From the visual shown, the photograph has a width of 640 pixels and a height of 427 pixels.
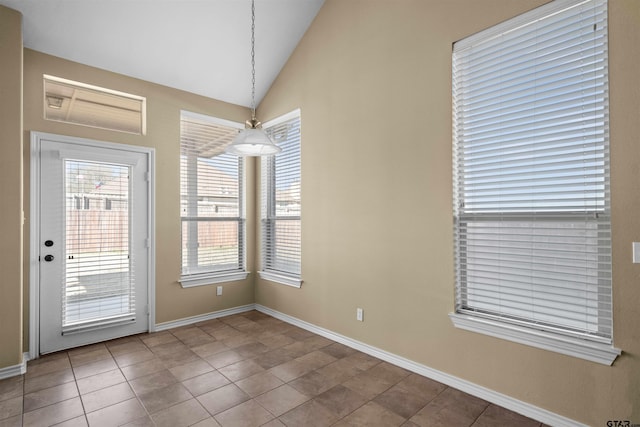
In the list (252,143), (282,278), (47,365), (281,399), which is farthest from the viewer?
(282,278)

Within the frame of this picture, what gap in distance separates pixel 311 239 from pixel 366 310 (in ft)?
3.44

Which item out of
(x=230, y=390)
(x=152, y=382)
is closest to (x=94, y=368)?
(x=152, y=382)

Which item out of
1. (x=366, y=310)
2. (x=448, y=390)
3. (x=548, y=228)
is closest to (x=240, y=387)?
(x=366, y=310)

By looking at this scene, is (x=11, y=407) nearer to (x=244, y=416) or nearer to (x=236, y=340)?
(x=244, y=416)

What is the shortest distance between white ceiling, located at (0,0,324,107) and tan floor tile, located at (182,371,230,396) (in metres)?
3.22

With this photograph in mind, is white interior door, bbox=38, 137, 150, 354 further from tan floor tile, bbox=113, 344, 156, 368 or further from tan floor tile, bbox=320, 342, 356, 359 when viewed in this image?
tan floor tile, bbox=320, 342, 356, 359

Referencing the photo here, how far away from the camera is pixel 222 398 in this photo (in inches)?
97.9

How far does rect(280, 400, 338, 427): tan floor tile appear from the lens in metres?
2.19

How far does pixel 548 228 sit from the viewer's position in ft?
7.19

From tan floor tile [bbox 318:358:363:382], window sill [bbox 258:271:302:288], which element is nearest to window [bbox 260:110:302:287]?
window sill [bbox 258:271:302:288]

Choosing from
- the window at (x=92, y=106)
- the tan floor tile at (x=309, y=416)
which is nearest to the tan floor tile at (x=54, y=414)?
the tan floor tile at (x=309, y=416)

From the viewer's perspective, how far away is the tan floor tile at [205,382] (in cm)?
260

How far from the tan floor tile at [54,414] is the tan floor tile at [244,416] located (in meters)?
0.98

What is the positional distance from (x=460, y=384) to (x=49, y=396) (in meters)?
3.07
